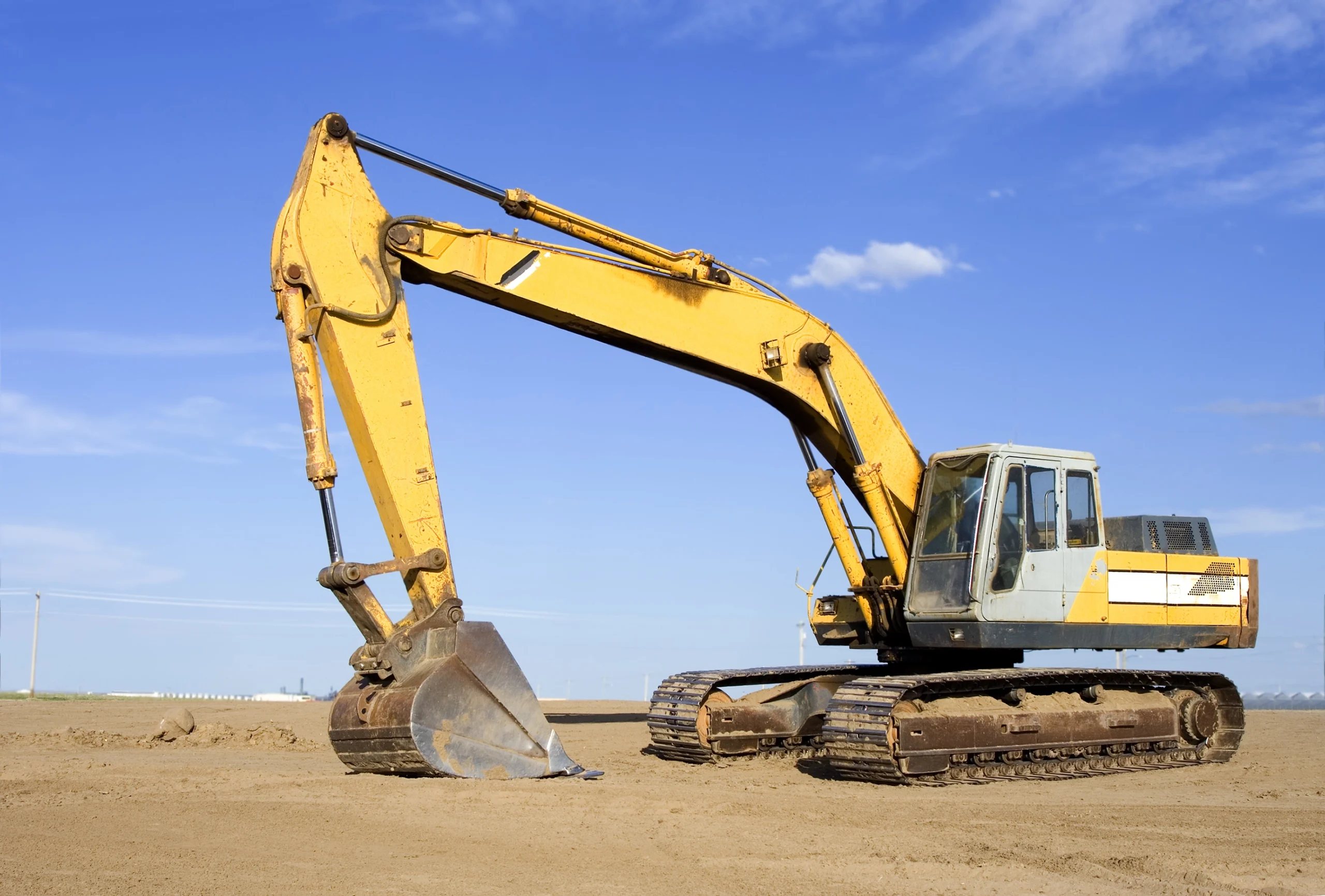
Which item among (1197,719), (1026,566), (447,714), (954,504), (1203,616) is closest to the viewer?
(447,714)

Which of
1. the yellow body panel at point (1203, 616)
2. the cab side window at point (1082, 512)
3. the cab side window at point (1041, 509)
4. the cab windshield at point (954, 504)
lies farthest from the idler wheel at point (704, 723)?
the yellow body panel at point (1203, 616)

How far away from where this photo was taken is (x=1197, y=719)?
1344cm

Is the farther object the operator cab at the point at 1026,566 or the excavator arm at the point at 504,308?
the operator cab at the point at 1026,566

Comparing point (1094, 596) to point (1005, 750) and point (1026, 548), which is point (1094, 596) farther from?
point (1005, 750)

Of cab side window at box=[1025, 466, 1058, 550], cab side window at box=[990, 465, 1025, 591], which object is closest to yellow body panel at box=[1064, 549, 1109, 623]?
cab side window at box=[1025, 466, 1058, 550]

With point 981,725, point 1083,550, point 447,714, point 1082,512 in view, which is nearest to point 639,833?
point 447,714

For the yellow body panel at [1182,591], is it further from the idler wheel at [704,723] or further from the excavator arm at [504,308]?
the idler wheel at [704,723]

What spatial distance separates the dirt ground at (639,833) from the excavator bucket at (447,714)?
235 millimetres

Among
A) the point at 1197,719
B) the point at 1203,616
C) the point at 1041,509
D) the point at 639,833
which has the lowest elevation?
the point at 639,833

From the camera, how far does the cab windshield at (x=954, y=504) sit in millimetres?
11898

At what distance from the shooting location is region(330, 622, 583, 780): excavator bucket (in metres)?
9.23

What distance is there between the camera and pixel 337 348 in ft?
32.0

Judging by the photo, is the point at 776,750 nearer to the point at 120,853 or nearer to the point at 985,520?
the point at 985,520

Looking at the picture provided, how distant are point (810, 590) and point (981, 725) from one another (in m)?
2.79
